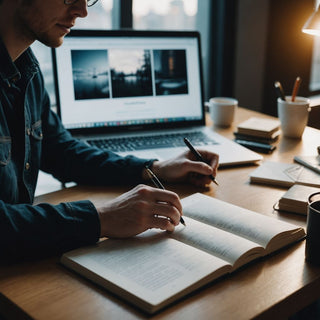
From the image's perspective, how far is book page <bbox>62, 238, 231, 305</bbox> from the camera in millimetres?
700

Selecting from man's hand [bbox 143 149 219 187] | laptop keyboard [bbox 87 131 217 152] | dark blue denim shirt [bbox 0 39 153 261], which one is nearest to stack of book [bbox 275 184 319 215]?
man's hand [bbox 143 149 219 187]

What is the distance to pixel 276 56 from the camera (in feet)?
9.16

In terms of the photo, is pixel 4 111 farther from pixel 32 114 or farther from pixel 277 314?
pixel 277 314

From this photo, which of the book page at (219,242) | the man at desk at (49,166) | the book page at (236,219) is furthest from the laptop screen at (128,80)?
the book page at (219,242)

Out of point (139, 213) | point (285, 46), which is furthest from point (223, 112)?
point (285, 46)

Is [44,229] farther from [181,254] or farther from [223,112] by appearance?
[223,112]

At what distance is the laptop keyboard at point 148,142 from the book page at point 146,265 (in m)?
0.63

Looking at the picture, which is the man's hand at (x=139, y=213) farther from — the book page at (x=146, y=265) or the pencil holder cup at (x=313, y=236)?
the pencil holder cup at (x=313, y=236)

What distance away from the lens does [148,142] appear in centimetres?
150

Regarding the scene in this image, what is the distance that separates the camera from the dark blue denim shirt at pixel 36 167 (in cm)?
83

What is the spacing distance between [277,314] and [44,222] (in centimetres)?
44

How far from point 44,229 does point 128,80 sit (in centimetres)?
85

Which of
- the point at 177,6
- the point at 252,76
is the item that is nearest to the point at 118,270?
the point at 177,6

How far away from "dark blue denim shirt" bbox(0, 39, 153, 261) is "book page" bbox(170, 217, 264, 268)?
17cm
